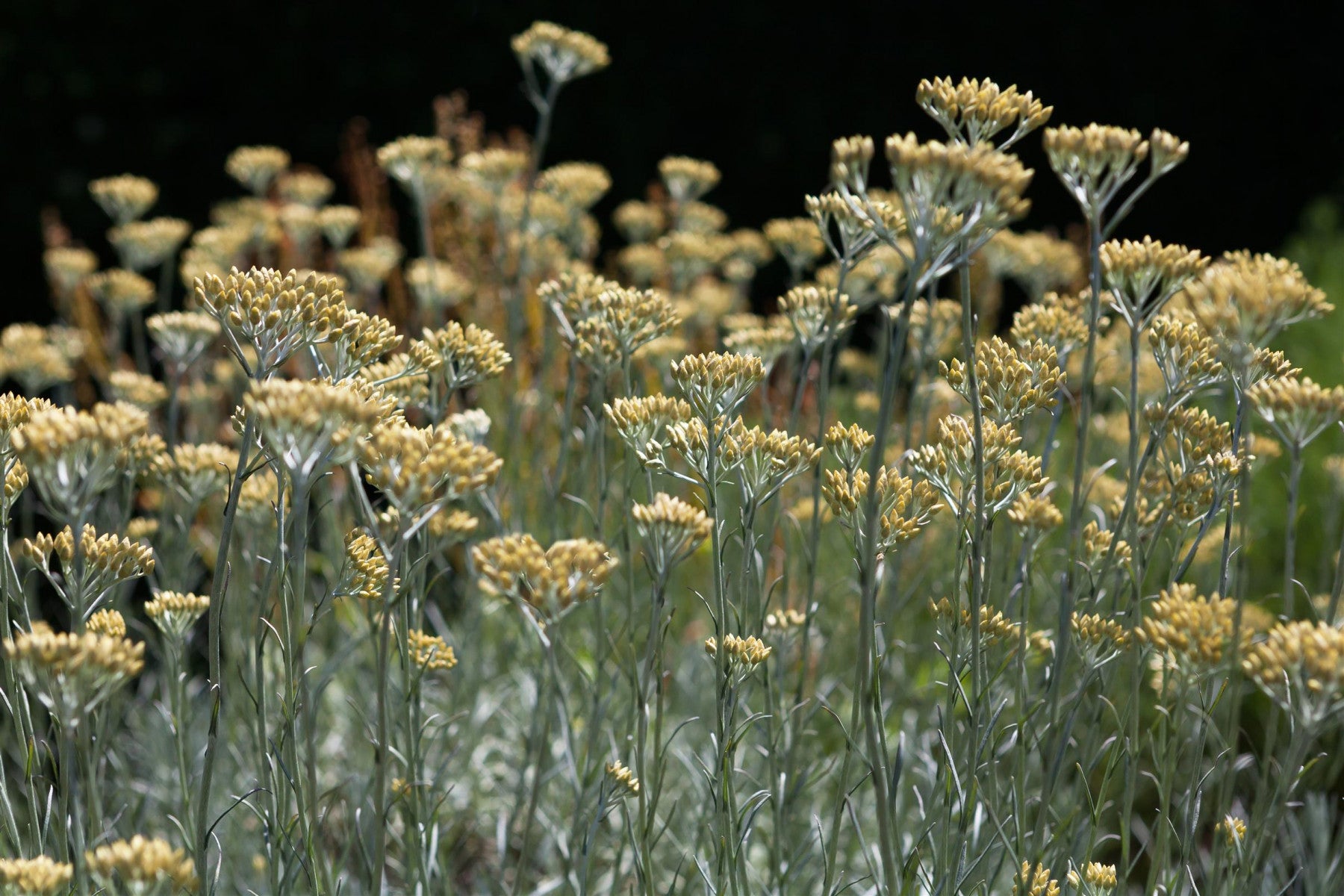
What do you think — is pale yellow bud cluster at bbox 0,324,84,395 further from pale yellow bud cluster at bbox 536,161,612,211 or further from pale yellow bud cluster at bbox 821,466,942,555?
pale yellow bud cluster at bbox 821,466,942,555

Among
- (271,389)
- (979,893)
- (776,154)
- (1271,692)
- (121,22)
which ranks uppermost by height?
(121,22)

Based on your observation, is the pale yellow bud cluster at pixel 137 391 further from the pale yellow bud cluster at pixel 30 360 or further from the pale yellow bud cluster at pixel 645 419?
the pale yellow bud cluster at pixel 645 419

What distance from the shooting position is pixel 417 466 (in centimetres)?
120

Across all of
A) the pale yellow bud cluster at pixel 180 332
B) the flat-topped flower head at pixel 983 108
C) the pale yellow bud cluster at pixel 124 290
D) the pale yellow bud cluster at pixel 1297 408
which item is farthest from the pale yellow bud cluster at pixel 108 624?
the pale yellow bud cluster at pixel 124 290

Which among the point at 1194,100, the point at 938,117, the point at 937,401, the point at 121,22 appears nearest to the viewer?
the point at 938,117

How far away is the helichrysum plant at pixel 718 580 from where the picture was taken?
125 cm

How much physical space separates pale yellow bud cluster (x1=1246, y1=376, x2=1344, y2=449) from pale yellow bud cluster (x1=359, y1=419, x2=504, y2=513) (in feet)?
3.16

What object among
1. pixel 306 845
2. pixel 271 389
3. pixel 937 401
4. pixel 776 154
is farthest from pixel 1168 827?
pixel 776 154

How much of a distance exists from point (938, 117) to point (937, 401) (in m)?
2.19

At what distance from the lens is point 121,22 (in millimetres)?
5547

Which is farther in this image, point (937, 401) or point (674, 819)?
point (937, 401)

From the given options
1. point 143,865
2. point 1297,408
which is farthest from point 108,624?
point 1297,408

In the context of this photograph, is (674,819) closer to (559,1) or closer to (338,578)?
(338,578)

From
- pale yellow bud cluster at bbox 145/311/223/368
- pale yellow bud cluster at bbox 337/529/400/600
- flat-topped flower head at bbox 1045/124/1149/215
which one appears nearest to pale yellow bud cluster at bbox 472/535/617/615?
pale yellow bud cluster at bbox 337/529/400/600
